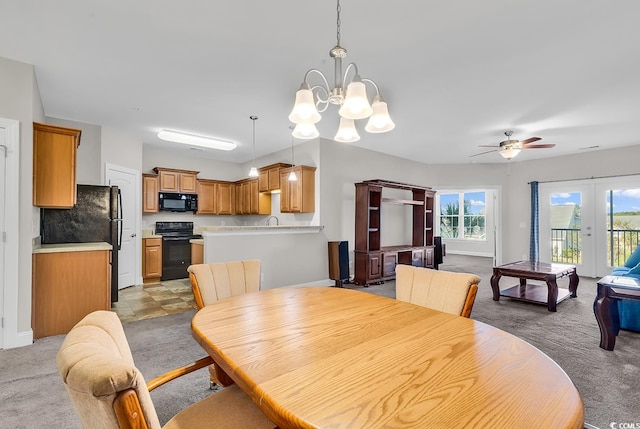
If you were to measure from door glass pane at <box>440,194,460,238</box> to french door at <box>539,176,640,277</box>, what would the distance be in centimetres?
328

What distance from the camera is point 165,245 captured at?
5609mm

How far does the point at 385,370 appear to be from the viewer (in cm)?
89

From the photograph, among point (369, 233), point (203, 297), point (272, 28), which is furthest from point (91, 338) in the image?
point (369, 233)

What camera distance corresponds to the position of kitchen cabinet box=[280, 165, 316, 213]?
5066mm

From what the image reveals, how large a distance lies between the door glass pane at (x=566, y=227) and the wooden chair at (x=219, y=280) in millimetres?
7067

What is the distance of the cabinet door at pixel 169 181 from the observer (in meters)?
5.90

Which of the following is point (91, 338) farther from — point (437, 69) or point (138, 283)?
point (138, 283)

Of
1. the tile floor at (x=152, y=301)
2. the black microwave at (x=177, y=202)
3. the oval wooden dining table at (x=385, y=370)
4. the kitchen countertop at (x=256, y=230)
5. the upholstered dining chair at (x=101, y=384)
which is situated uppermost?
the black microwave at (x=177, y=202)

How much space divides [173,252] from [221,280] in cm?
434

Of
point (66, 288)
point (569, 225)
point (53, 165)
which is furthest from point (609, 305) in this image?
point (53, 165)

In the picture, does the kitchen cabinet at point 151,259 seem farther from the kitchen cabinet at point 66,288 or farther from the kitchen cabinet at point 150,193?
the kitchen cabinet at point 66,288

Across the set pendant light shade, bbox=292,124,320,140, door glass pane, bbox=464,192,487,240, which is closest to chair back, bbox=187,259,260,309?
pendant light shade, bbox=292,124,320,140

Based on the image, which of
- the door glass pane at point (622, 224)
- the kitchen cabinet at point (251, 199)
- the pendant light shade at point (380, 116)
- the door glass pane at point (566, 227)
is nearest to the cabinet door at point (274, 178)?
the kitchen cabinet at point (251, 199)

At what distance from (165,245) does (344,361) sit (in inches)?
217
